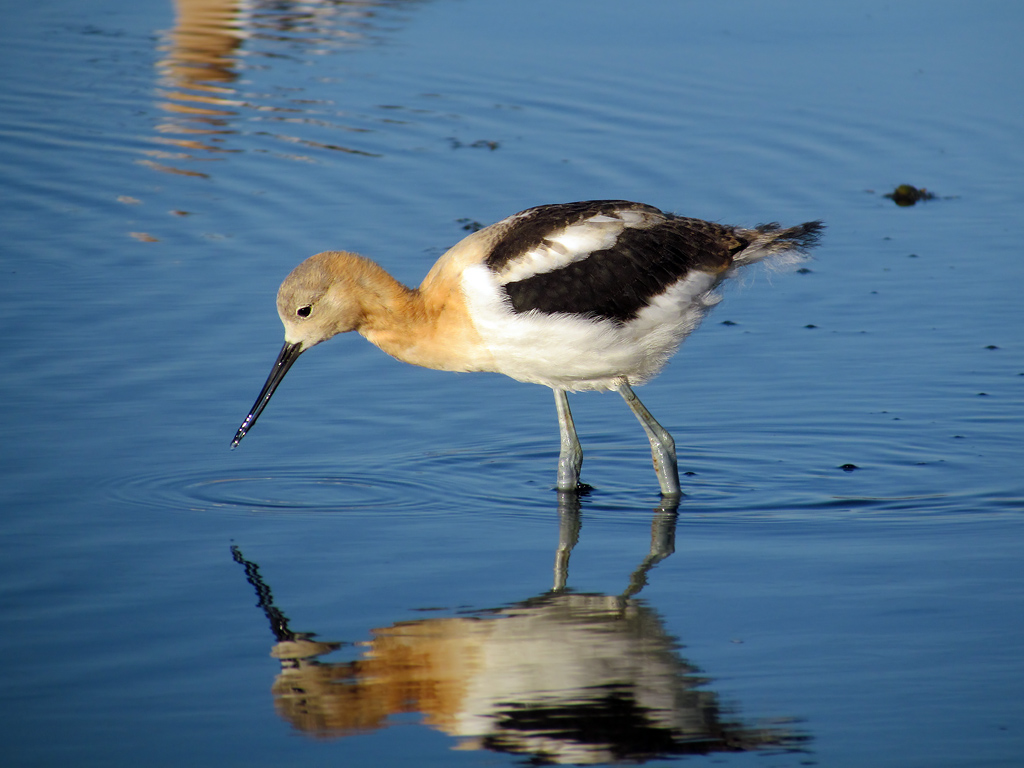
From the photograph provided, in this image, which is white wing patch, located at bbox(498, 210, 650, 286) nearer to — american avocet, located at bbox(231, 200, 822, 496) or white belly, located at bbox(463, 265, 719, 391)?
american avocet, located at bbox(231, 200, 822, 496)

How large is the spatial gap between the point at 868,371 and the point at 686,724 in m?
4.23

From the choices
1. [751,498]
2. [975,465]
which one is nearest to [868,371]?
[975,465]

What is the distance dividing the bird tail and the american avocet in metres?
0.28

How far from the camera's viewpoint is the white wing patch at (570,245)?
273 inches

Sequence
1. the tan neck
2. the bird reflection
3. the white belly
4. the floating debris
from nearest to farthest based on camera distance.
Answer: the bird reflection
the white belly
the tan neck
the floating debris

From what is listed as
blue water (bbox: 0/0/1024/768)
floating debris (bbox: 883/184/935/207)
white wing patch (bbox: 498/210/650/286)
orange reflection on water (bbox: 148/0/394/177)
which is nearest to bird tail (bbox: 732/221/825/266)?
blue water (bbox: 0/0/1024/768)

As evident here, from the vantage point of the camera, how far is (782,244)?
7781 millimetres

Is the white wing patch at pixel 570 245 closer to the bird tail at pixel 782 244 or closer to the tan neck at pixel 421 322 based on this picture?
the tan neck at pixel 421 322

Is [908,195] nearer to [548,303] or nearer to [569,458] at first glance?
[569,458]

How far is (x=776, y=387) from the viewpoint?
848 centimetres

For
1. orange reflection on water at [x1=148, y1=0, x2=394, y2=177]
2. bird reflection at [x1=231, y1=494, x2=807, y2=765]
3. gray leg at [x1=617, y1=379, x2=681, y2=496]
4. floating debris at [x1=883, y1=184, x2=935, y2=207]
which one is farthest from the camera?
orange reflection on water at [x1=148, y1=0, x2=394, y2=177]

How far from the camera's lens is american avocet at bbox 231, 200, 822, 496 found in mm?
6961

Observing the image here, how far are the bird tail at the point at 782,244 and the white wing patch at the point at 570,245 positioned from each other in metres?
0.69

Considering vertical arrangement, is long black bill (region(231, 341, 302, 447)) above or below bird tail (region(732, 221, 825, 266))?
below
